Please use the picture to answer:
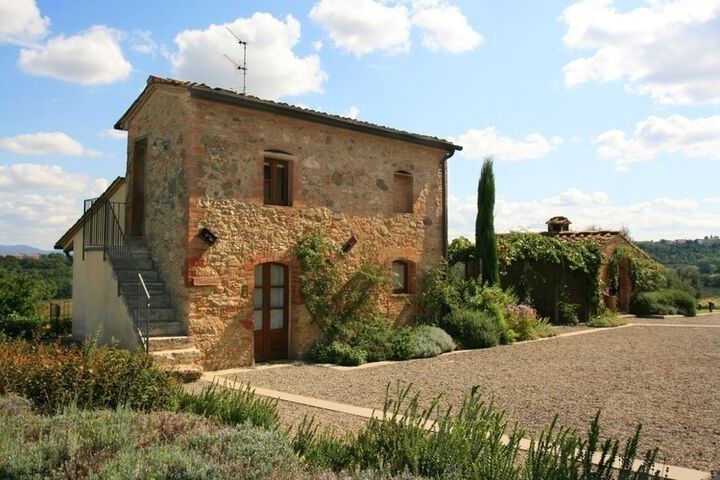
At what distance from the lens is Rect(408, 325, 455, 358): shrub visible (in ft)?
37.9

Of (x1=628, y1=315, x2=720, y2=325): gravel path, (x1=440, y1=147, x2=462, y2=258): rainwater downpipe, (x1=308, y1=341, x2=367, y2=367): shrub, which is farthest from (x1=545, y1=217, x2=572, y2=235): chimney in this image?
(x1=308, y1=341, x2=367, y2=367): shrub

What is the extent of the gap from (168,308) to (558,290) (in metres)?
13.0

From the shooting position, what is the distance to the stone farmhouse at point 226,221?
9859mm

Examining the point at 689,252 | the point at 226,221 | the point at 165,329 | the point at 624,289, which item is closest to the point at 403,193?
the point at 226,221

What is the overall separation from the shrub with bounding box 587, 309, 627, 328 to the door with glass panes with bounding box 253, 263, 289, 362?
11075 mm

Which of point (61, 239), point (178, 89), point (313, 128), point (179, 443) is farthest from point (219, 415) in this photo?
point (61, 239)

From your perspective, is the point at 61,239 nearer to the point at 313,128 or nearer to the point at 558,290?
the point at 313,128

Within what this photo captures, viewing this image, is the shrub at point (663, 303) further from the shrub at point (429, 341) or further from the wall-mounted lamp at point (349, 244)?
the wall-mounted lamp at point (349, 244)

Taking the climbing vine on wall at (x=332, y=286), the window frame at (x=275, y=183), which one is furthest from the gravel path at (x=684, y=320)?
the window frame at (x=275, y=183)

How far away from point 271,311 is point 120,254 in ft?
10.2

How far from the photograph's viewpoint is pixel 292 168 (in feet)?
37.3

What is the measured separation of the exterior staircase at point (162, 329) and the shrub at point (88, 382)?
2.00 m

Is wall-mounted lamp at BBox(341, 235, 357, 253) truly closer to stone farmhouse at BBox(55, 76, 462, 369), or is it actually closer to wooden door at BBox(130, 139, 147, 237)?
stone farmhouse at BBox(55, 76, 462, 369)

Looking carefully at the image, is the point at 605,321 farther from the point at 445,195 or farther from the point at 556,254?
the point at 445,195
